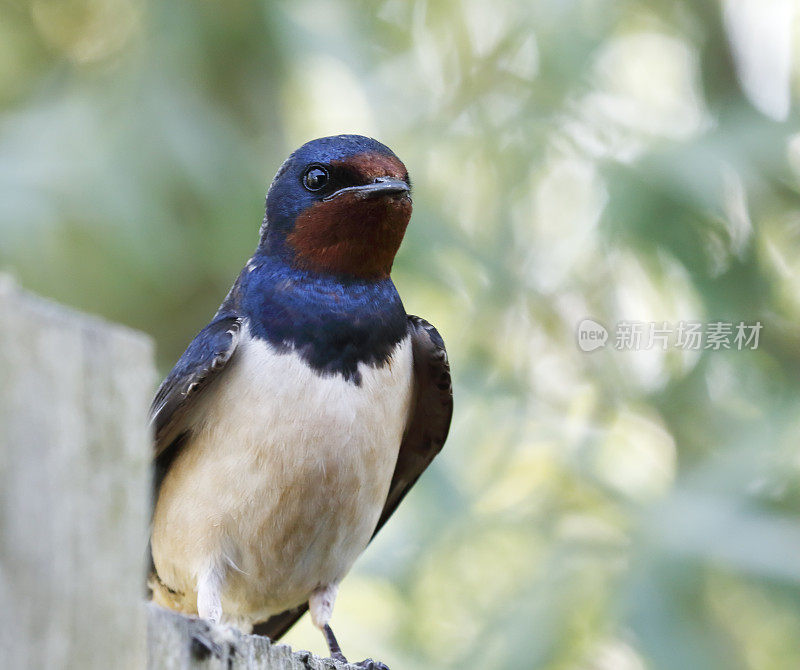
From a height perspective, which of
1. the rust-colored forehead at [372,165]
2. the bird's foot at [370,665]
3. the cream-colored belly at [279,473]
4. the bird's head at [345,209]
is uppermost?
the rust-colored forehead at [372,165]

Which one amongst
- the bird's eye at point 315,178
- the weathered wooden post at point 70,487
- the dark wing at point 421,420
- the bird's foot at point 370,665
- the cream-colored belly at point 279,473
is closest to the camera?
the weathered wooden post at point 70,487

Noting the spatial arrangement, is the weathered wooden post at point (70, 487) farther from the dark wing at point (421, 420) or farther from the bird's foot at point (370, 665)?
the dark wing at point (421, 420)

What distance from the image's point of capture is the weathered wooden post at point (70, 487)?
1.04 m

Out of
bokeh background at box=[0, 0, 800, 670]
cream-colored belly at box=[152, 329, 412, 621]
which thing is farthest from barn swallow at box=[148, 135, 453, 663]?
bokeh background at box=[0, 0, 800, 670]

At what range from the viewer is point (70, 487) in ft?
3.60

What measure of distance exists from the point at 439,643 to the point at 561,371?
142cm

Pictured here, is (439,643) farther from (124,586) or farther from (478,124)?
(124,586)

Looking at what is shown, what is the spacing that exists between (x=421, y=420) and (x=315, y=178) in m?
0.81

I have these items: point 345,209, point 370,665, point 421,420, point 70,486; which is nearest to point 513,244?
point 421,420

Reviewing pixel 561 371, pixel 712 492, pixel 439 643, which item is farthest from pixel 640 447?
pixel 439 643

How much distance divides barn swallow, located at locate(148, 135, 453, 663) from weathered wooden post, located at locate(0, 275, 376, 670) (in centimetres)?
164

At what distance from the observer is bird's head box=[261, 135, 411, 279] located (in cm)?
294

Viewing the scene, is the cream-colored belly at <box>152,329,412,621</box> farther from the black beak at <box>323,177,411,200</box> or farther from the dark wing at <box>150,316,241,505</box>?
the black beak at <box>323,177,411,200</box>

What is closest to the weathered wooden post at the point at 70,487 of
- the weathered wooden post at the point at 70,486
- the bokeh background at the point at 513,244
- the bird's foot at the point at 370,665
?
the weathered wooden post at the point at 70,486
